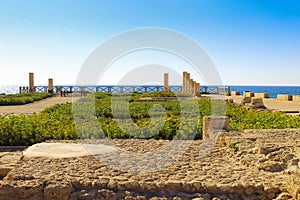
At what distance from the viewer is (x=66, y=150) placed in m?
5.95

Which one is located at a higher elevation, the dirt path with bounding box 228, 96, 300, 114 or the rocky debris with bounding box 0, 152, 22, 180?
the dirt path with bounding box 228, 96, 300, 114

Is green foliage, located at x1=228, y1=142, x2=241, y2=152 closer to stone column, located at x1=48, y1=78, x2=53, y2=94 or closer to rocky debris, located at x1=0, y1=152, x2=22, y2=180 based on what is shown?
rocky debris, located at x1=0, y1=152, x2=22, y2=180

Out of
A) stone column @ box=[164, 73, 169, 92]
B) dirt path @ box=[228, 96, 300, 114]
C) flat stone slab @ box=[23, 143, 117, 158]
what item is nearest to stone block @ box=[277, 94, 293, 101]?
dirt path @ box=[228, 96, 300, 114]

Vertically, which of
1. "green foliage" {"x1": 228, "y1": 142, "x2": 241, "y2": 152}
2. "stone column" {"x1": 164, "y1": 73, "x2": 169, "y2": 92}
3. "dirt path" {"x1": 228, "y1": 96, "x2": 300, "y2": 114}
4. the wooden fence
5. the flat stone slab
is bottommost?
the flat stone slab

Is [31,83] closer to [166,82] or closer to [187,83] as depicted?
[166,82]

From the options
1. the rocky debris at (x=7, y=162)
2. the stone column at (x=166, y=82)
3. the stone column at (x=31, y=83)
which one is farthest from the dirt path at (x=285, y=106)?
the stone column at (x=31, y=83)

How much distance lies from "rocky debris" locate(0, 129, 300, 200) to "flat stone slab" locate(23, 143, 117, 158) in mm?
161

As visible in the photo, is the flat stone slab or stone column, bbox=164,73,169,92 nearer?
the flat stone slab

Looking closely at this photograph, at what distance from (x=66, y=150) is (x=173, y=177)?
2291mm

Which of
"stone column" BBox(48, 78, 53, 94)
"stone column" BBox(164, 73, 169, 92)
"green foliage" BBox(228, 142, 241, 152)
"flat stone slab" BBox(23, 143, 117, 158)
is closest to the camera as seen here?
"flat stone slab" BBox(23, 143, 117, 158)

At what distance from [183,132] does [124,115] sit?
4.53 m

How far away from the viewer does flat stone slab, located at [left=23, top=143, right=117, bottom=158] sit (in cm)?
561

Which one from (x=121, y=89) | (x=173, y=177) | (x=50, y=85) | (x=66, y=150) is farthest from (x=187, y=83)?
(x=173, y=177)

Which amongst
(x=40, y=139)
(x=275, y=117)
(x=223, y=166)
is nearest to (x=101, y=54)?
(x=40, y=139)
